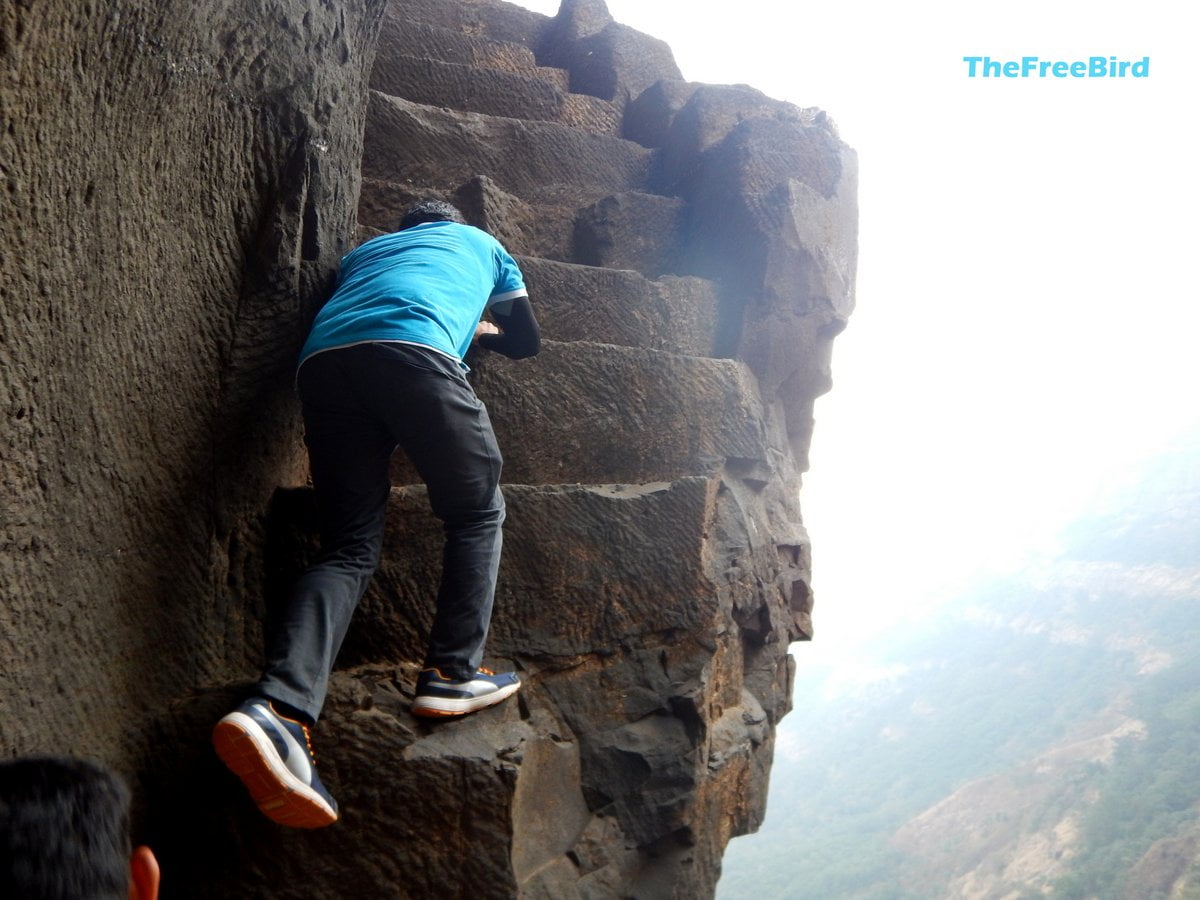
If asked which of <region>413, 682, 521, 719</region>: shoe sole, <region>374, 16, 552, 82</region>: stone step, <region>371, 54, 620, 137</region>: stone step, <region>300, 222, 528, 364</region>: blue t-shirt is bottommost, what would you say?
<region>413, 682, 521, 719</region>: shoe sole

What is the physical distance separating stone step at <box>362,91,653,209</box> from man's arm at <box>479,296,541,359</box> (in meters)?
1.74

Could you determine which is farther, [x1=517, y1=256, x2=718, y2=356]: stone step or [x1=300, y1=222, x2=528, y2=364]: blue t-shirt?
[x1=517, y1=256, x2=718, y2=356]: stone step

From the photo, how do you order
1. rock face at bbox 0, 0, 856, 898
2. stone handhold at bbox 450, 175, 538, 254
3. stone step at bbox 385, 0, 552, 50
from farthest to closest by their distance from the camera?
stone step at bbox 385, 0, 552, 50
stone handhold at bbox 450, 175, 538, 254
rock face at bbox 0, 0, 856, 898

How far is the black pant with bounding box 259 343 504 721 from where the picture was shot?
2.02m

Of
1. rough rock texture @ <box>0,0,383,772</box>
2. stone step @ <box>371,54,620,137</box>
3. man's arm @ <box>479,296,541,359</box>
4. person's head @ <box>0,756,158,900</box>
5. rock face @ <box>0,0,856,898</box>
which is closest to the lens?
person's head @ <box>0,756,158,900</box>

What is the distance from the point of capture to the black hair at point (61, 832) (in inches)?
31.9

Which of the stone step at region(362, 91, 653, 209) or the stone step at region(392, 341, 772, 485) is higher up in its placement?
the stone step at region(362, 91, 653, 209)

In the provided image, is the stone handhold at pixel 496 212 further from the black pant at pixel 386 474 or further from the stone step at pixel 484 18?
the stone step at pixel 484 18

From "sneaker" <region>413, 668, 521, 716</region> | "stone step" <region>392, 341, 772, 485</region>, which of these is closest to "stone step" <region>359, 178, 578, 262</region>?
"stone step" <region>392, 341, 772, 485</region>

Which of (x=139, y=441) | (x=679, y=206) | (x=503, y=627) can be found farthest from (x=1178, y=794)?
(x=139, y=441)

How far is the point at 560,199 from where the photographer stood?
459 cm

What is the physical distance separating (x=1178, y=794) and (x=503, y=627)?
53.3 feet

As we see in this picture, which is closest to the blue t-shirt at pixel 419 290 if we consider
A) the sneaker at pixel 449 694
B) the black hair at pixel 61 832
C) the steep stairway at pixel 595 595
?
the steep stairway at pixel 595 595

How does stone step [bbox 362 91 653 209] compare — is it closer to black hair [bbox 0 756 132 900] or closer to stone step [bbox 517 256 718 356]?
stone step [bbox 517 256 718 356]
